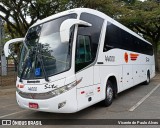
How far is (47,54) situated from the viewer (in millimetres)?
6547

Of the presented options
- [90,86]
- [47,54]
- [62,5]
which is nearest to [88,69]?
[90,86]

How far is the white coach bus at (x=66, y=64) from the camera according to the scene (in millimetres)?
6145

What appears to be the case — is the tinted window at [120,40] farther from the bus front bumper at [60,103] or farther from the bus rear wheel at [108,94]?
the bus front bumper at [60,103]

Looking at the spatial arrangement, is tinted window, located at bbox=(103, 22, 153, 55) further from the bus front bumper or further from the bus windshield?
the bus front bumper

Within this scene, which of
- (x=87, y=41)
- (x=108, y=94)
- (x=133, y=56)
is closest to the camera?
(x=87, y=41)

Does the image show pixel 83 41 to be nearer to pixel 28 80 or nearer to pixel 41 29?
pixel 41 29

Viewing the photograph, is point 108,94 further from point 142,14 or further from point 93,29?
point 142,14

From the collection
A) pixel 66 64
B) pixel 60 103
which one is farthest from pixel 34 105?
pixel 66 64

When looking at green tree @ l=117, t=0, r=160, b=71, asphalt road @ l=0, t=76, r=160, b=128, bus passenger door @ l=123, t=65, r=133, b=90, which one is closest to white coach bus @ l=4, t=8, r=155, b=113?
asphalt road @ l=0, t=76, r=160, b=128

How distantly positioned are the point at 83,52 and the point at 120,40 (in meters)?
3.59

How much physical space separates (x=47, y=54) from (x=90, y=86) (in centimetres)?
161

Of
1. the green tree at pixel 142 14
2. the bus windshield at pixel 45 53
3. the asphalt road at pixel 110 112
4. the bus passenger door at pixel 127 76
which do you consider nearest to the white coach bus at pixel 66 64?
the bus windshield at pixel 45 53

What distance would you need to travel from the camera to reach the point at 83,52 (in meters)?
6.92

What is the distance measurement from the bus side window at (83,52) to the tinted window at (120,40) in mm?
1241
